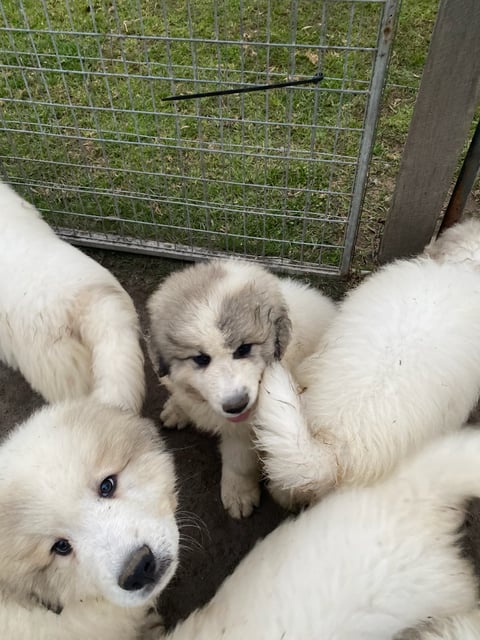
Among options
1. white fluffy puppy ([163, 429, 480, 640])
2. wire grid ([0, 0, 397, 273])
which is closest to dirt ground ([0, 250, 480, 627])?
white fluffy puppy ([163, 429, 480, 640])

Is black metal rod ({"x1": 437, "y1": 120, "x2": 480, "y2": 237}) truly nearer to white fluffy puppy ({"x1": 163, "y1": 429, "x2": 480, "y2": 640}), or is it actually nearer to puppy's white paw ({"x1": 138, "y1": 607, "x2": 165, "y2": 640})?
white fluffy puppy ({"x1": 163, "y1": 429, "x2": 480, "y2": 640})

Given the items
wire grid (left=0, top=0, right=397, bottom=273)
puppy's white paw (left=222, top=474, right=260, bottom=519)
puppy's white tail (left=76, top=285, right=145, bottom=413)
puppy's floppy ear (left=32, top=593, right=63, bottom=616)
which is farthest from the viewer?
wire grid (left=0, top=0, right=397, bottom=273)

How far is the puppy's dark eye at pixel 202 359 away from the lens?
1.93 metres

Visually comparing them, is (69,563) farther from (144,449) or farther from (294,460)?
(294,460)

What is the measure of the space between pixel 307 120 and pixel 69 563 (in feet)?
10.1

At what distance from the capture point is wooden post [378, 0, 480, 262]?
2.02m

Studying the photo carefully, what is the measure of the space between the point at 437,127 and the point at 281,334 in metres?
1.15

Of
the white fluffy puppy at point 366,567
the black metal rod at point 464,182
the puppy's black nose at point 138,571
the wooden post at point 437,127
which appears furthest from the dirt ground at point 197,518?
the black metal rod at point 464,182

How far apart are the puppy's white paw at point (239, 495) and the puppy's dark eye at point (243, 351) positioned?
65 cm

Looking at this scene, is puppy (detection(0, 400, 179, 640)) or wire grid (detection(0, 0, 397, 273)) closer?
puppy (detection(0, 400, 179, 640))

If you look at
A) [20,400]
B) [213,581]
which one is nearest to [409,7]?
Answer: [20,400]

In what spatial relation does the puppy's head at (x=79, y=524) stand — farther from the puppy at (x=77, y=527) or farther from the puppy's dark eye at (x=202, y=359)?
the puppy's dark eye at (x=202, y=359)

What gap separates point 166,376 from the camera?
2107 millimetres

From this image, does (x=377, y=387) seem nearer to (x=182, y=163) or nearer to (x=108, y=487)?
(x=108, y=487)
